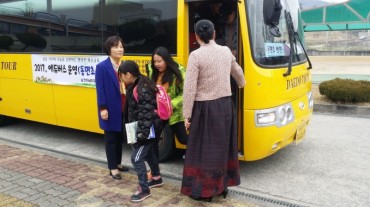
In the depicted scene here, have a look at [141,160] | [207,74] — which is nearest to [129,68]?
[207,74]

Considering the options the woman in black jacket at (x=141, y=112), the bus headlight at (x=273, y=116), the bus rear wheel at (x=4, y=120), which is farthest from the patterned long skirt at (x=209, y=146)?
the bus rear wheel at (x=4, y=120)

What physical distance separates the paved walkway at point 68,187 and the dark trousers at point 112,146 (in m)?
0.22

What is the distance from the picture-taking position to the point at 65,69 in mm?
5906

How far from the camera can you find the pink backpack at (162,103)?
3799mm

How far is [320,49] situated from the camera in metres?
35.5

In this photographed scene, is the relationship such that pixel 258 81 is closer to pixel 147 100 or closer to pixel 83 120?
pixel 147 100

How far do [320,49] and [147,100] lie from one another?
34823mm

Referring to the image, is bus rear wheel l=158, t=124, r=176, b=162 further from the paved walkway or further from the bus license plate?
the bus license plate

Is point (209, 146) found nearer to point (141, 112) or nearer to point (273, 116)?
point (141, 112)

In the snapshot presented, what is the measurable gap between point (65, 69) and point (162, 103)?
108 inches

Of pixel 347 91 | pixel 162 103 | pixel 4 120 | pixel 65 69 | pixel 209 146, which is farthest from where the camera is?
pixel 347 91

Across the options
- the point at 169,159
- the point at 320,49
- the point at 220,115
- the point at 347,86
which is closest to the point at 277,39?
the point at 220,115

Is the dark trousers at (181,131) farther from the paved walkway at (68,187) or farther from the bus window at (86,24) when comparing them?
the bus window at (86,24)

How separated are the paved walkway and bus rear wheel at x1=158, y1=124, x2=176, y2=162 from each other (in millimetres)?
552
